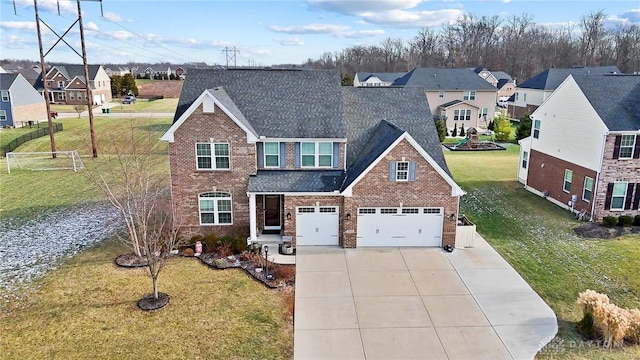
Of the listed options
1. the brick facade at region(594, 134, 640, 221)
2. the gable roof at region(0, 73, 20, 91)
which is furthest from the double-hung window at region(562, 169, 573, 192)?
the gable roof at region(0, 73, 20, 91)

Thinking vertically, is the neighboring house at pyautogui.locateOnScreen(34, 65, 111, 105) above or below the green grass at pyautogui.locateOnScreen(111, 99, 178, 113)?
above

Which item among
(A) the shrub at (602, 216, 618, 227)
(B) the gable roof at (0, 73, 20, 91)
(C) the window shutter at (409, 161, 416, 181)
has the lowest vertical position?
(A) the shrub at (602, 216, 618, 227)

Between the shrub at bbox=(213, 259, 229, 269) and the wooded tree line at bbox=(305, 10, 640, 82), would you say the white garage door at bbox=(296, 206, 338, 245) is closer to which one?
the shrub at bbox=(213, 259, 229, 269)

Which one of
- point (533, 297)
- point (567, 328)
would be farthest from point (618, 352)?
point (533, 297)

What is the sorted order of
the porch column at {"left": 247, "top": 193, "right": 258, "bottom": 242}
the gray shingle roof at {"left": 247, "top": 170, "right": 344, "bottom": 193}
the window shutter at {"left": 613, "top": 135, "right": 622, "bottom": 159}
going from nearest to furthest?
1. the gray shingle roof at {"left": 247, "top": 170, "right": 344, "bottom": 193}
2. the porch column at {"left": 247, "top": 193, "right": 258, "bottom": 242}
3. the window shutter at {"left": 613, "top": 135, "right": 622, "bottom": 159}

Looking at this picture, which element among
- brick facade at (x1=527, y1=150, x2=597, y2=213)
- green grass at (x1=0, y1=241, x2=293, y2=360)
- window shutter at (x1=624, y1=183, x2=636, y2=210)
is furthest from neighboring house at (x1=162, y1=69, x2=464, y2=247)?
window shutter at (x1=624, y1=183, x2=636, y2=210)

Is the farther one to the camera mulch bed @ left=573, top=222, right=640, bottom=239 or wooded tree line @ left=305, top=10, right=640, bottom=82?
wooded tree line @ left=305, top=10, right=640, bottom=82

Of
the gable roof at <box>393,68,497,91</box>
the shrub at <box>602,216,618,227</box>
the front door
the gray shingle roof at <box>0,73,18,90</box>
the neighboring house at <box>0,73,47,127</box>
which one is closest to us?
the front door

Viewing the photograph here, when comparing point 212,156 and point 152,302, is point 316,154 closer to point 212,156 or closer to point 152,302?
point 212,156
